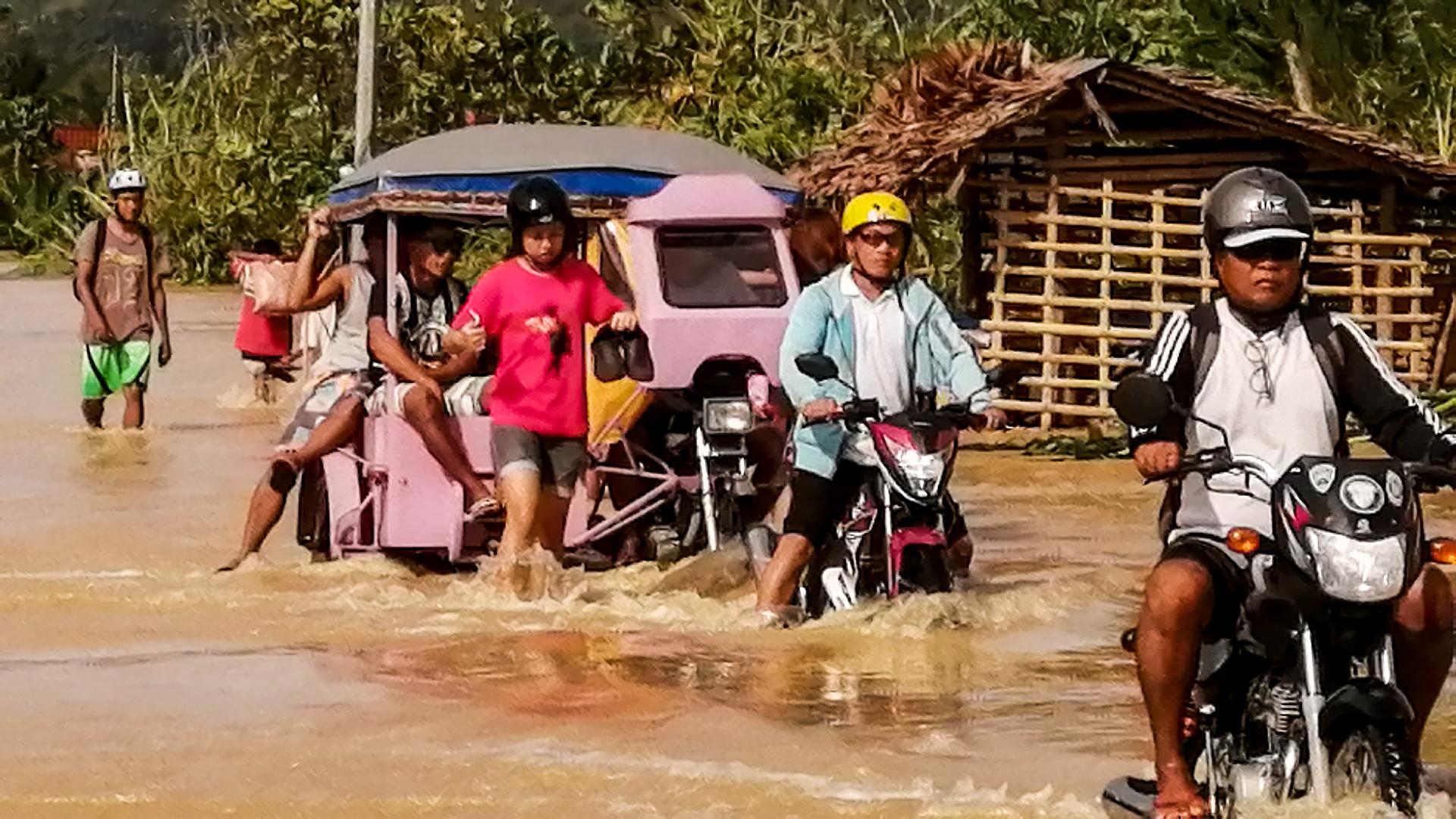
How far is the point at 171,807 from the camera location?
23.8 feet

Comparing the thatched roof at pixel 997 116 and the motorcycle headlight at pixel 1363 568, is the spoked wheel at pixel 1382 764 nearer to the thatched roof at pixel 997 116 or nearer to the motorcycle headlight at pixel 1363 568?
the motorcycle headlight at pixel 1363 568

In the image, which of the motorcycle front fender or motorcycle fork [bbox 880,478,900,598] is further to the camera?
motorcycle fork [bbox 880,478,900,598]

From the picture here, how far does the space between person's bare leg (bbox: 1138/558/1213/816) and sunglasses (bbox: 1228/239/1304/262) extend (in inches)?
28.5

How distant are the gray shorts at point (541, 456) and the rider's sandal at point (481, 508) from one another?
0.29 metres

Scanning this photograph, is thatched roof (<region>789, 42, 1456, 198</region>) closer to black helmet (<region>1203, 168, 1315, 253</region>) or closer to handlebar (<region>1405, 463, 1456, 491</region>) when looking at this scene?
black helmet (<region>1203, 168, 1315, 253</region>)

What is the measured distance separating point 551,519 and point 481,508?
402 millimetres

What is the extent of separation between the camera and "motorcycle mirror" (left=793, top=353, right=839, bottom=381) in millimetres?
9086

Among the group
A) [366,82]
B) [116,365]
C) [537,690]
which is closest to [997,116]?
[116,365]

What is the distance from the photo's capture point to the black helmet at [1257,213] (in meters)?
6.31

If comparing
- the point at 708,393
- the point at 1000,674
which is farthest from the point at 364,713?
the point at 708,393

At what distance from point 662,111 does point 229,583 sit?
77.1 ft

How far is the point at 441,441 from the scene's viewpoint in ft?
36.8

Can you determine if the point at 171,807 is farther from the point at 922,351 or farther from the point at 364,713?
the point at 922,351

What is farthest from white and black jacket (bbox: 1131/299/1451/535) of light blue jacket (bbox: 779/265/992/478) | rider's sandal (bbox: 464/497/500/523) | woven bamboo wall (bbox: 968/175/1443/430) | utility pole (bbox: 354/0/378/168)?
utility pole (bbox: 354/0/378/168)
